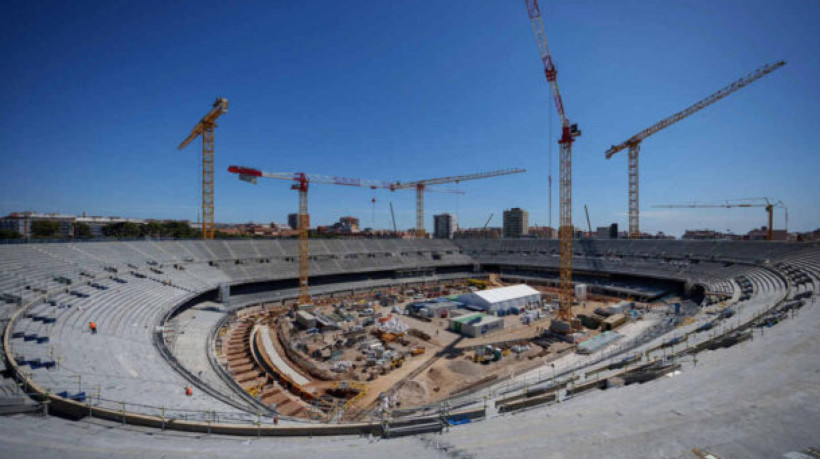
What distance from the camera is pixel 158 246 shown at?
3912cm

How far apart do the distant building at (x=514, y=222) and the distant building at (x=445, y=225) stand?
1152 inches

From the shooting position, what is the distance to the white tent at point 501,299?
36.9 metres

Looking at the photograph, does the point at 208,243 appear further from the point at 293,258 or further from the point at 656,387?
the point at 656,387

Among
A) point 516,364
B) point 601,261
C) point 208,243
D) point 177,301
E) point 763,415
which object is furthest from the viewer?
point 601,261

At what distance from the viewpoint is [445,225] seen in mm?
175750

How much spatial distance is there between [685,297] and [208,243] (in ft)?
206

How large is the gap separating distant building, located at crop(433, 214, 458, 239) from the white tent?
426 feet

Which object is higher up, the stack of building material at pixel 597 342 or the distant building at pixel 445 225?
the distant building at pixel 445 225

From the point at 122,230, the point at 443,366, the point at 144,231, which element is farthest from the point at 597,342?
the point at 144,231

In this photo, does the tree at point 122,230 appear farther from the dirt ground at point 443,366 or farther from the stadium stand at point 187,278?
the dirt ground at point 443,366

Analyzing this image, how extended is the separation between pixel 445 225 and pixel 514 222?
36.9m

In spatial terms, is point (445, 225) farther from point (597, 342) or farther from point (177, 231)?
→ point (597, 342)

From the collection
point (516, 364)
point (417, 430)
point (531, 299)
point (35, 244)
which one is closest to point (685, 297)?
point (531, 299)

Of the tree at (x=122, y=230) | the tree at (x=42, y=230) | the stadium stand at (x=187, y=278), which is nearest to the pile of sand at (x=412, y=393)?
the stadium stand at (x=187, y=278)
